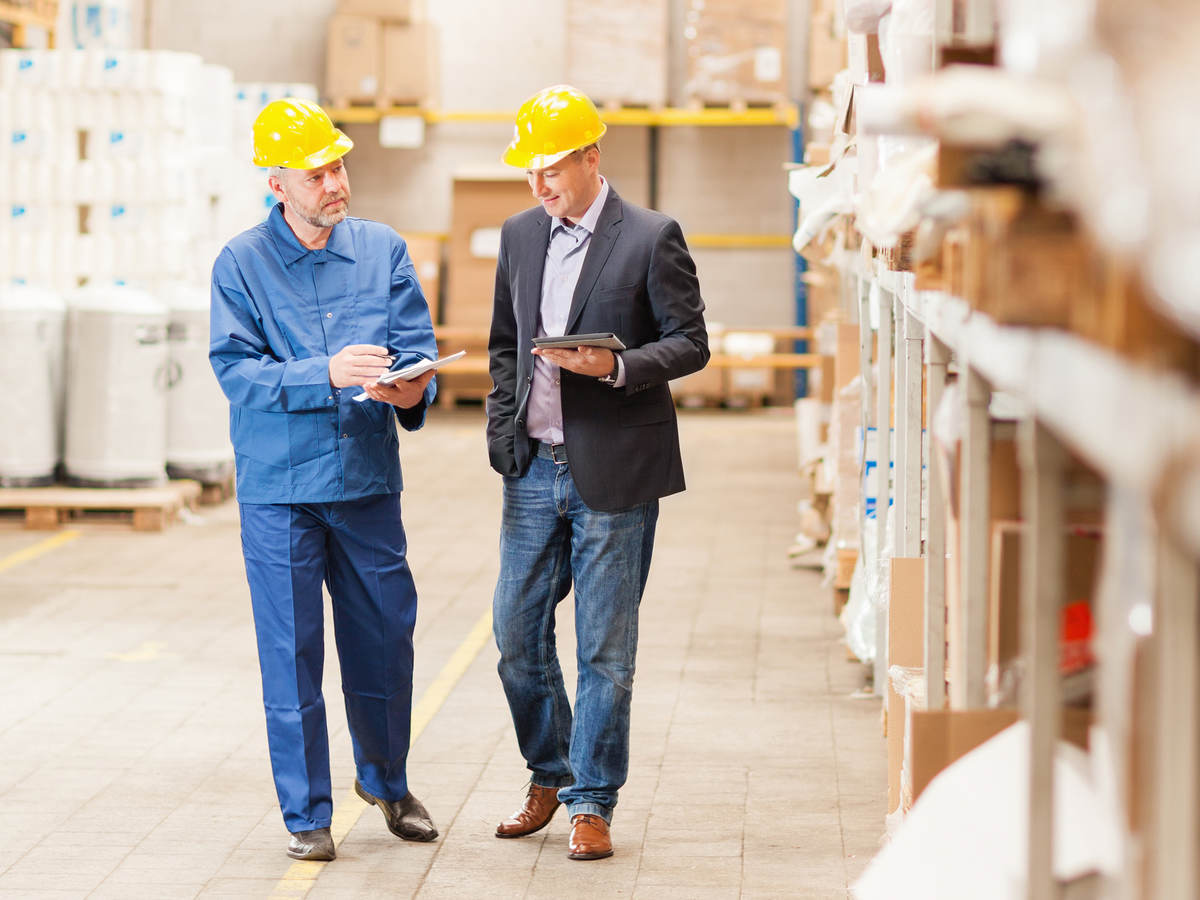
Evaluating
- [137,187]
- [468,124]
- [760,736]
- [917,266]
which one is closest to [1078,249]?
[917,266]

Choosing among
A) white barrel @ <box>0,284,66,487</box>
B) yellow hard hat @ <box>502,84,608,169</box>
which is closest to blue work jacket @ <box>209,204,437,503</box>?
yellow hard hat @ <box>502,84,608,169</box>

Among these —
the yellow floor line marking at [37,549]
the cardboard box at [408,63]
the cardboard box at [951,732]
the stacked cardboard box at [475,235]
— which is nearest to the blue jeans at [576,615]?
the cardboard box at [951,732]

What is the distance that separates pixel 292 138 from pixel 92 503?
6407mm

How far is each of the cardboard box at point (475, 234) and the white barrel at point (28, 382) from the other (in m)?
6.96

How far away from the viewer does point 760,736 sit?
5.94 m

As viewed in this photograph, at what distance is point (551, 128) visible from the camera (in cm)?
431

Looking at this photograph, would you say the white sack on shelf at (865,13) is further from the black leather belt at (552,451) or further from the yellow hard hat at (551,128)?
the black leather belt at (552,451)

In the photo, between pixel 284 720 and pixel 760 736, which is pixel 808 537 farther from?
pixel 284 720

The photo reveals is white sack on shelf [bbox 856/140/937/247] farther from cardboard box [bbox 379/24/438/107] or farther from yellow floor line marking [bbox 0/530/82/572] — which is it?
cardboard box [bbox 379/24/438/107]

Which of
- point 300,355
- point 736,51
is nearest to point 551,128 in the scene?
point 300,355

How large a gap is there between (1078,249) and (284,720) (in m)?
3.35

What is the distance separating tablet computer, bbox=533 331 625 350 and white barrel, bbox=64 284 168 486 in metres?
6.47

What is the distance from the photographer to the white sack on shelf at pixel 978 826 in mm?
1954

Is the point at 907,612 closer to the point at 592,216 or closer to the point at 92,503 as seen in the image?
the point at 592,216
